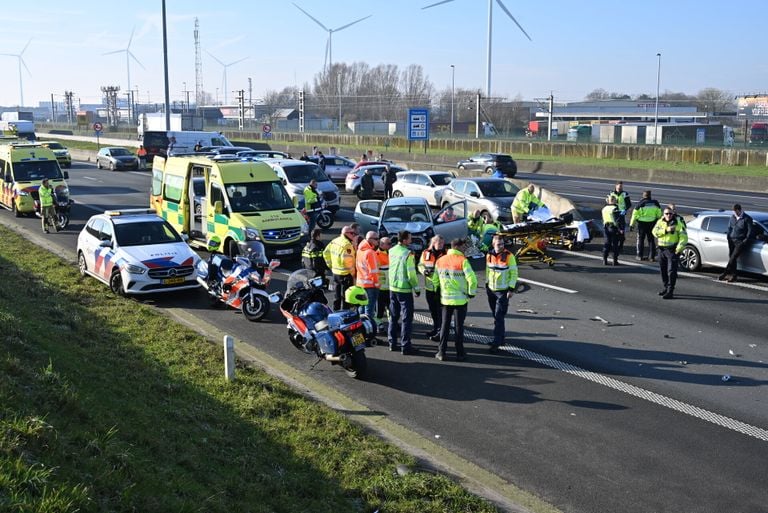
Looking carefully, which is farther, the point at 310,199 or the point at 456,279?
the point at 310,199

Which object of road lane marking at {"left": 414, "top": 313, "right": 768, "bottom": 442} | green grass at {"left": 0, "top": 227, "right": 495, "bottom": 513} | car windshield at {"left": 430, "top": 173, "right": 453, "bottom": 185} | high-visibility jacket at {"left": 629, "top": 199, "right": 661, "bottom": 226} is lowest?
road lane marking at {"left": 414, "top": 313, "right": 768, "bottom": 442}

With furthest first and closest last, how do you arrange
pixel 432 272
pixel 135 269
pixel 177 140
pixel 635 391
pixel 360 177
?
pixel 177 140 → pixel 360 177 → pixel 135 269 → pixel 432 272 → pixel 635 391

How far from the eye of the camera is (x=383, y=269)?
12031mm

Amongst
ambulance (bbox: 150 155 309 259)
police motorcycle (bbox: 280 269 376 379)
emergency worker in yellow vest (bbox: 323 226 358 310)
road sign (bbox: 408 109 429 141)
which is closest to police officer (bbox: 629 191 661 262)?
ambulance (bbox: 150 155 309 259)

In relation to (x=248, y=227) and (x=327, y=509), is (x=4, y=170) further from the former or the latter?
(x=327, y=509)

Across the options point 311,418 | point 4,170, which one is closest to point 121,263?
point 311,418

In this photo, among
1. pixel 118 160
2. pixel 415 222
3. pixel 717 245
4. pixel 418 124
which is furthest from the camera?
pixel 118 160

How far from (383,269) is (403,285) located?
69cm

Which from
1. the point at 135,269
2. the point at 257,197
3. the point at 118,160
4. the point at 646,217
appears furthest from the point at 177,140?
the point at 646,217

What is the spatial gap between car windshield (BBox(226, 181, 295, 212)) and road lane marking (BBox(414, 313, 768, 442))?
758 centimetres

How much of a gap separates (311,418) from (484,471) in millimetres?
2148

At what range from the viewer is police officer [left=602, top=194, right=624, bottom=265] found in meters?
18.4

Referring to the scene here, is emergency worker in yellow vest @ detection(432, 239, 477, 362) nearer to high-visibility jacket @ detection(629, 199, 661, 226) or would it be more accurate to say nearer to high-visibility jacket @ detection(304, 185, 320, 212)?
high-visibility jacket @ detection(629, 199, 661, 226)

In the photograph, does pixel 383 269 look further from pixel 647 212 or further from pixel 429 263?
pixel 647 212
